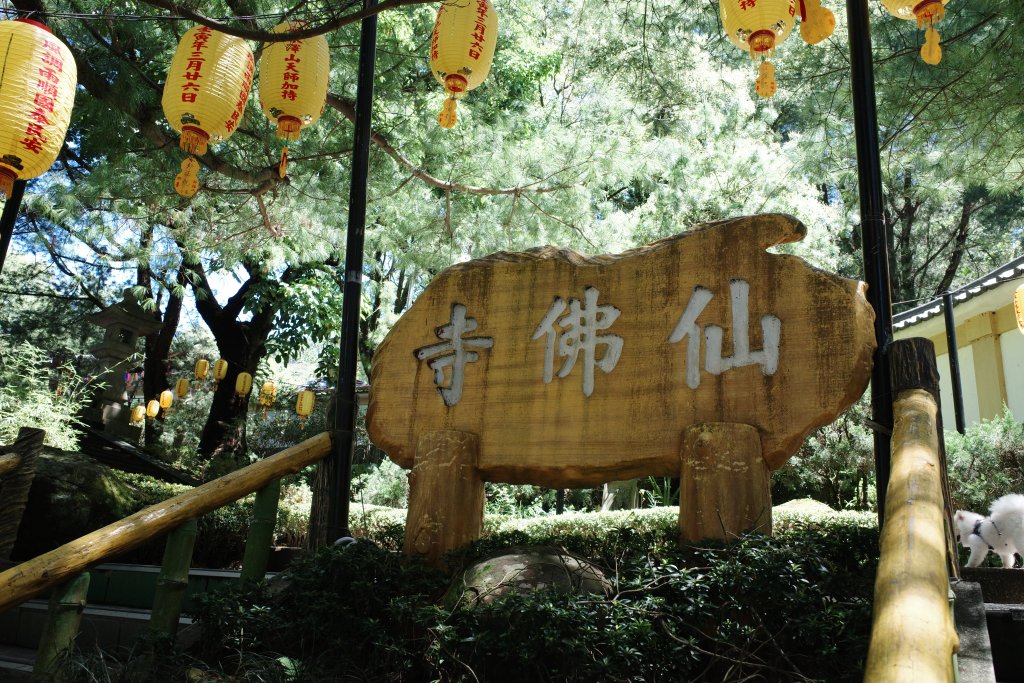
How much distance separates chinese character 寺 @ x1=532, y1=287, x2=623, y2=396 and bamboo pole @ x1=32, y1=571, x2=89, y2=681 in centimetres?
227

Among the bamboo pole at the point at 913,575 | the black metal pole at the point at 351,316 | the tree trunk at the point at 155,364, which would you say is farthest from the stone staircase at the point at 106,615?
the tree trunk at the point at 155,364

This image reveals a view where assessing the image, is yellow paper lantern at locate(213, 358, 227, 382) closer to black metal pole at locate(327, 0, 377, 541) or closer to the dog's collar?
black metal pole at locate(327, 0, 377, 541)

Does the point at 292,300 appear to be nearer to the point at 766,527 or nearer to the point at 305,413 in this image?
the point at 305,413

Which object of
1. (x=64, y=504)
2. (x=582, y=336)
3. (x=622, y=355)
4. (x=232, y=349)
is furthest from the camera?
(x=232, y=349)

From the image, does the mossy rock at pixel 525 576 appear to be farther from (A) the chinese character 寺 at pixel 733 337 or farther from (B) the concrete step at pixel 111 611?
(B) the concrete step at pixel 111 611

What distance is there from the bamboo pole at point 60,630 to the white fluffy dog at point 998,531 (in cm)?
414

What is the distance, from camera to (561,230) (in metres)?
8.27

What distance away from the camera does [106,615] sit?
13.0 feet

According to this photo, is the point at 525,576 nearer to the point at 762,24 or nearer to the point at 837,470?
the point at 762,24

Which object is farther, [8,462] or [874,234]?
[8,462]

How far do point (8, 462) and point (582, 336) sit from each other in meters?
3.44

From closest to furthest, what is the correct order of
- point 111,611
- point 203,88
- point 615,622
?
1. point 615,622
2. point 111,611
3. point 203,88

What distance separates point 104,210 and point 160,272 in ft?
6.71

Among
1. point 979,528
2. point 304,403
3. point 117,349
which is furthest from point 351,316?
point 117,349
